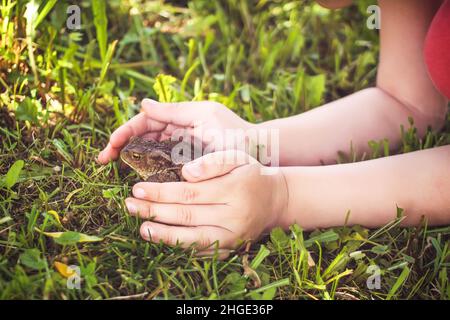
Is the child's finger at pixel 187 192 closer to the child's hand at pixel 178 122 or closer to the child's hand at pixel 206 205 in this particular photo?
the child's hand at pixel 206 205

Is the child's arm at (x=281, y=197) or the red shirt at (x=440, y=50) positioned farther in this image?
the red shirt at (x=440, y=50)

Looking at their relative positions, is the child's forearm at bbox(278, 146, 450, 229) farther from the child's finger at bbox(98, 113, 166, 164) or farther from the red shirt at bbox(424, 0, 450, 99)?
the child's finger at bbox(98, 113, 166, 164)

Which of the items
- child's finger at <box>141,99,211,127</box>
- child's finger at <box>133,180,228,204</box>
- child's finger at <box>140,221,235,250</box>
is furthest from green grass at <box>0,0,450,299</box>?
child's finger at <box>141,99,211,127</box>

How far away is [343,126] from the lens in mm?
2617

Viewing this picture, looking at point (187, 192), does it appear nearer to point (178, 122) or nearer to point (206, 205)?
point (206, 205)

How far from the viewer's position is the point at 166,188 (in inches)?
82.0

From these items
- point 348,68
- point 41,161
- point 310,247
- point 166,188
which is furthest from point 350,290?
point 348,68

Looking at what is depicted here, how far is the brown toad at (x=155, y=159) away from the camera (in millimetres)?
2225

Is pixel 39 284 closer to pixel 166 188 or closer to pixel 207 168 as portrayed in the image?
pixel 166 188

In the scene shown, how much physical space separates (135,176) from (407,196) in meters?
Answer: 1.06

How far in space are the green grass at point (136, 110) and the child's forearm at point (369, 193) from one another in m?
0.06

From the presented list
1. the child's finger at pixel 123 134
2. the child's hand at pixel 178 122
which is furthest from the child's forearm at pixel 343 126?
the child's finger at pixel 123 134

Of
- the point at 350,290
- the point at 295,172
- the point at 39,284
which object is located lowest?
the point at 350,290

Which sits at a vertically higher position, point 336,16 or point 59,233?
point 336,16
